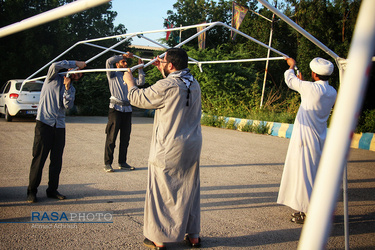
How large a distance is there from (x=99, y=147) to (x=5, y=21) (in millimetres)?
14536

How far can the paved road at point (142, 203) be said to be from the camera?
355 cm

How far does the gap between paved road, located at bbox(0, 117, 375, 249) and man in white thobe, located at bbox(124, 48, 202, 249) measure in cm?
34

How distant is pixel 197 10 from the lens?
34312 mm

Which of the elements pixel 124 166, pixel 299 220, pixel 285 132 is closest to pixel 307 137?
pixel 299 220

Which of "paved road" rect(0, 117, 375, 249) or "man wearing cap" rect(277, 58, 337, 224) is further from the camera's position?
"man wearing cap" rect(277, 58, 337, 224)

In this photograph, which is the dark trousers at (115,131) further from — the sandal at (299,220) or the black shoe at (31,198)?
the sandal at (299,220)

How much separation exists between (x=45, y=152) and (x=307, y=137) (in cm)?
354

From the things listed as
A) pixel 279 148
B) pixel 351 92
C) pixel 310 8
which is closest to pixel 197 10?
pixel 310 8

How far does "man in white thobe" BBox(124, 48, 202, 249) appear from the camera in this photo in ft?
10.7

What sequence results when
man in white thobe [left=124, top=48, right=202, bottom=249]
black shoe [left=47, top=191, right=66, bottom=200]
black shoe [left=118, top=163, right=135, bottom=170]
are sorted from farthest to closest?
black shoe [left=118, top=163, right=135, bottom=170]
black shoe [left=47, top=191, right=66, bottom=200]
man in white thobe [left=124, top=48, right=202, bottom=249]

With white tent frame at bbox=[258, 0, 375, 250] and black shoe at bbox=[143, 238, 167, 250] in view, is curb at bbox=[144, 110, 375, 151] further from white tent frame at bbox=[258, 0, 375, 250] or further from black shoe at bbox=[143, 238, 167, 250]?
white tent frame at bbox=[258, 0, 375, 250]

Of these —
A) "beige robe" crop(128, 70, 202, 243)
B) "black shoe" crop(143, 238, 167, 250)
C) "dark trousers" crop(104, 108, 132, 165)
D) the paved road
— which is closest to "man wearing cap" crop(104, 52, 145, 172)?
"dark trousers" crop(104, 108, 132, 165)

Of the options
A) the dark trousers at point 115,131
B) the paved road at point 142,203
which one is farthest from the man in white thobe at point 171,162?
the dark trousers at point 115,131

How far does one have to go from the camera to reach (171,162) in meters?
3.29
